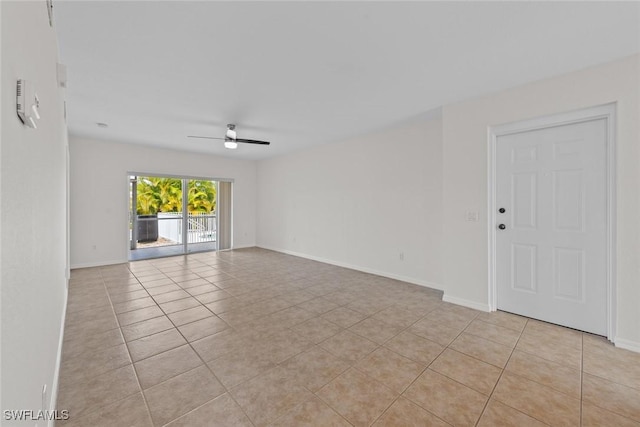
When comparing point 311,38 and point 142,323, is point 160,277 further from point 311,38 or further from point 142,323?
point 311,38

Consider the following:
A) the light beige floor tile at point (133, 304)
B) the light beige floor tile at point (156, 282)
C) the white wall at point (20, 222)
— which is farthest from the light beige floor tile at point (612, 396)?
the light beige floor tile at point (156, 282)

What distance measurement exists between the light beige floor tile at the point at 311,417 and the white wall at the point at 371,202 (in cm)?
291

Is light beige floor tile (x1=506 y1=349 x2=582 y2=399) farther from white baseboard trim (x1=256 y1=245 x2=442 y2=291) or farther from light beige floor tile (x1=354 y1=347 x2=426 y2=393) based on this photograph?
white baseboard trim (x1=256 y1=245 x2=442 y2=291)

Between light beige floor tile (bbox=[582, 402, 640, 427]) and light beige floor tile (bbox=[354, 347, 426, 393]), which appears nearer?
light beige floor tile (bbox=[582, 402, 640, 427])

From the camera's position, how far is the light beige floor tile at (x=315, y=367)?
1.89 m

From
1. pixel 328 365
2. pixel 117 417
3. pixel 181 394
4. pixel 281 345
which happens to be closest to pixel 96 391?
pixel 117 417

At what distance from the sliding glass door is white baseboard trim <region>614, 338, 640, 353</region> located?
732cm

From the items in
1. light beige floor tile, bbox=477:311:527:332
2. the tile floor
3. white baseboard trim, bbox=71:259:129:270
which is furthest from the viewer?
white baseboard trim, bbox=71:259:129:270

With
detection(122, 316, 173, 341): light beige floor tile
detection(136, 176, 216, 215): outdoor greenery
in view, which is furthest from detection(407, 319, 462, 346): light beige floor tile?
detection(136, 176, 216, 215): outdoor greenery

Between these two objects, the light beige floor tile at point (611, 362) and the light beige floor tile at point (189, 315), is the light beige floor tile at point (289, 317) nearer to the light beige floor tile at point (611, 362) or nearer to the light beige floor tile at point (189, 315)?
the light beige floor tile at point (189, 315)

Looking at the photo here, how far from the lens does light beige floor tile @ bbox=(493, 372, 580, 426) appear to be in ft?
5.20

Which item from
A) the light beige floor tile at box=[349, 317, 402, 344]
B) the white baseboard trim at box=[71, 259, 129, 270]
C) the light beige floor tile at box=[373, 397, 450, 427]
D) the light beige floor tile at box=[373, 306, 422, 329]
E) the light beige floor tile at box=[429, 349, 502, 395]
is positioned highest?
the white baseboard trim at box=[71, 259, 129, 270]

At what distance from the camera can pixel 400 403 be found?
1.69 m

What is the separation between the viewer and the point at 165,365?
6.79 ft
